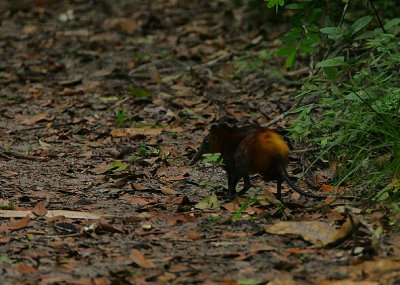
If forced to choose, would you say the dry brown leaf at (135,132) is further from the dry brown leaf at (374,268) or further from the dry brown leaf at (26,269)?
the dry brown leaf at (374,268)

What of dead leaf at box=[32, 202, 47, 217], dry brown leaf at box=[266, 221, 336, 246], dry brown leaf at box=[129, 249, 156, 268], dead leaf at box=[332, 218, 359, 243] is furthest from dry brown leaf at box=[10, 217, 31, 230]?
dead leaf at box=[332, 218, 359, 243]

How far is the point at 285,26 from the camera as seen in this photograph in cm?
1107

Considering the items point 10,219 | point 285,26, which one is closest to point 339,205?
point 10,219

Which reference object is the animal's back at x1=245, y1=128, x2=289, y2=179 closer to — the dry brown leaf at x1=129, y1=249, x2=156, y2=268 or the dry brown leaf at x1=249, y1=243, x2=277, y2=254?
the dry brown leaf at x1=249, y1=243, x2=277, y2=254

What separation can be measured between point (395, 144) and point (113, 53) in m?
6.45

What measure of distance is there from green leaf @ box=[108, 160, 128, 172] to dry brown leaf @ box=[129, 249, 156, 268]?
2197 mm

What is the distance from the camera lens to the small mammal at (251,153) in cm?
534

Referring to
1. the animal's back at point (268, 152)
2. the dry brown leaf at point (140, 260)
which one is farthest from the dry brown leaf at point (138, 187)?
the dry brown leaf at point (140, 260)

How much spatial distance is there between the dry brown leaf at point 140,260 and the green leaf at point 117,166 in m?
2.20

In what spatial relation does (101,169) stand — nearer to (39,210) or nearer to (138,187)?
(138,187)

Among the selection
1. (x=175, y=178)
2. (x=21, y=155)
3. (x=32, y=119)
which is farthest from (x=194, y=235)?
(x=32, y=119)

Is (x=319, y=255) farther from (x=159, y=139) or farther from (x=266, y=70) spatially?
(x=266, y=70)

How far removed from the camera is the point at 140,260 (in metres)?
4.43

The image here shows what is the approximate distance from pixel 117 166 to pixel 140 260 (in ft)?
7.90
